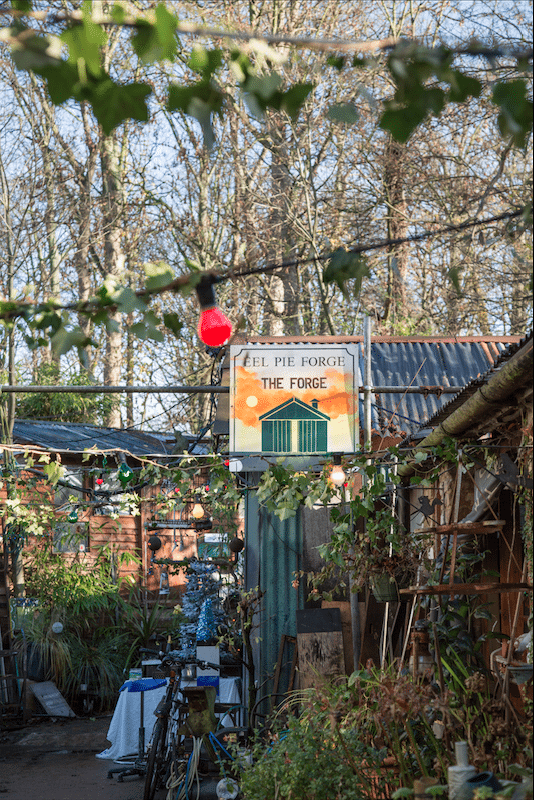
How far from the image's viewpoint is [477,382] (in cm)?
405

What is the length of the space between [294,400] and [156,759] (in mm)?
3391

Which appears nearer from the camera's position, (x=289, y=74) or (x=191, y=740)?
(x=191, y=740)

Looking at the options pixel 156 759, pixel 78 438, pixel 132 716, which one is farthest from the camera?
pixel 78 438

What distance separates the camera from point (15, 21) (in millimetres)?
2068

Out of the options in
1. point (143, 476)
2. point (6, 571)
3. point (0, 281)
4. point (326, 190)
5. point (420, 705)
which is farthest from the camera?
point (326, 190)

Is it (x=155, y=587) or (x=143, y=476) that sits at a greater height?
(x=143, y=476)

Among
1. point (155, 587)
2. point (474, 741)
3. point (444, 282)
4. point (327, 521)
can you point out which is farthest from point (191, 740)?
point (444, 282)

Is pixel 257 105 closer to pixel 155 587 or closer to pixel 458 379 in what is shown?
pixel 458 379

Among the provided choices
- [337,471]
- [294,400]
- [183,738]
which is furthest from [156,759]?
[294,400]

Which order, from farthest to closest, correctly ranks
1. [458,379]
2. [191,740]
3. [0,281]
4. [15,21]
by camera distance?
[0,281] < [458,379] < [191,740] < [15,21]

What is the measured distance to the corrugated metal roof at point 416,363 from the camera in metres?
9.45

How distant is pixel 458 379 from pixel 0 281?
25.4ft

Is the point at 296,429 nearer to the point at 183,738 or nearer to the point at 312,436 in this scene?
the point at 312,436

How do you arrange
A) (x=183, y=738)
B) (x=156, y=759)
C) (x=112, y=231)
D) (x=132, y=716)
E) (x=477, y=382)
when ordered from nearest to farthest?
(x=477, y=382) < (x=156, y=759) < (x=183, y=738) < (x=132, y=716) < (x=112, y=231)
